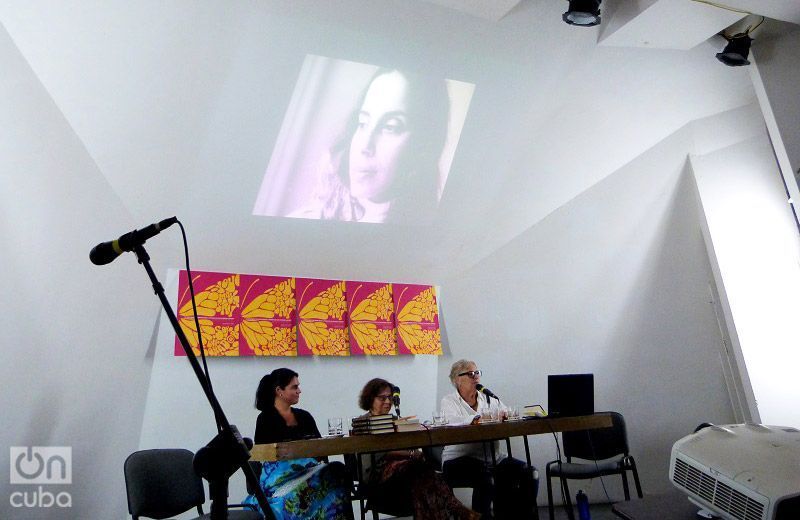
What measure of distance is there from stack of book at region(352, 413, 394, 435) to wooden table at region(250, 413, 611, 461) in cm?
5

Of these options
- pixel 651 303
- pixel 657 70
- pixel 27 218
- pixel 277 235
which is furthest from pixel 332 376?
pixel 657 70

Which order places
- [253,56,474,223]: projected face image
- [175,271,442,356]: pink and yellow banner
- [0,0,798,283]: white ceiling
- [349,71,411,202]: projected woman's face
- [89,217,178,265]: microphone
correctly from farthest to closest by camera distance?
1. [175,271,442,356]: pink and yellow banner
2. [349,71,411,202]: projected woman's face
3. [253,56,474,223]: projected face image
4. [0,0,798,283]: white ceiling
5. [89,217,178,265]: microphone

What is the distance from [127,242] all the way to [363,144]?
2675 mm

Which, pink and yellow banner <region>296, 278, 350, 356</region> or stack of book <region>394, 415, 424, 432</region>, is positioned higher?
pink and yellow banner <region>296, 278, 350, 356</region>

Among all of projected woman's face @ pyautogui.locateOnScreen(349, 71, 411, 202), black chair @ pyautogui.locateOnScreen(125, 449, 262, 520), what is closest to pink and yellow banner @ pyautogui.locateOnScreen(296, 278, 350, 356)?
projected woman's face @ pyautogui.locateOnScreen(349, 71, 411, 202)

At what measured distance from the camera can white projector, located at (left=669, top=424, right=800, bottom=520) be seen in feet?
3.25

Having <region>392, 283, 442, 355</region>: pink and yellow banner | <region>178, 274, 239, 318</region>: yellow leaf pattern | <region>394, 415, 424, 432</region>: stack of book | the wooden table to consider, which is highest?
<region>178, 274, 239, 318</region>: yellow leaf pattern

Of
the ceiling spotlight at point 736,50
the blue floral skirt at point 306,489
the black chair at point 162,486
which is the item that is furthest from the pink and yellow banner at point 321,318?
the ceiling spotlight at point 736,50

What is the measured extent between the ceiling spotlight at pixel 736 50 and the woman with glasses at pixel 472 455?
2.75 meters

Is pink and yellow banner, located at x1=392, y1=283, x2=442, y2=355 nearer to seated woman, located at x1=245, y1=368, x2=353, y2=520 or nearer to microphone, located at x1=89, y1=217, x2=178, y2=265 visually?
seated woman, located at x1=245, y1=368, x2=353, y2=520

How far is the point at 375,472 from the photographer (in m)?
3.14

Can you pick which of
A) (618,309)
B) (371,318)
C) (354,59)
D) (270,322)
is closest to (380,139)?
(354,59)

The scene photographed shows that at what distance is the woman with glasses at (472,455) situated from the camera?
348cm

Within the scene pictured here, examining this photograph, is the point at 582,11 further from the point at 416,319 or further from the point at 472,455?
the point at 472,455
